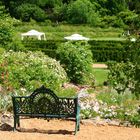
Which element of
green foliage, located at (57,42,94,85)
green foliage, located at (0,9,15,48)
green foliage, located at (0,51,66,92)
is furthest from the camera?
green foliage, located at (0,9,15,48)

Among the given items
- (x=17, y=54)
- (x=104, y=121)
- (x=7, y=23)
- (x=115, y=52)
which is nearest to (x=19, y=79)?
(x=17, y=54)

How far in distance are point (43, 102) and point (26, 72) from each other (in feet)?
15.0

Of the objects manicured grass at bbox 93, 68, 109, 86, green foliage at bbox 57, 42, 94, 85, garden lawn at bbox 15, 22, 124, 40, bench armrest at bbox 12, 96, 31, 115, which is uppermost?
bench armrest at bbox 12, 96, 31, 115

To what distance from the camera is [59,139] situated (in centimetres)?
884

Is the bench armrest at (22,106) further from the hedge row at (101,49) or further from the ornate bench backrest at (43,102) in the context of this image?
the hedge row at (101,49)

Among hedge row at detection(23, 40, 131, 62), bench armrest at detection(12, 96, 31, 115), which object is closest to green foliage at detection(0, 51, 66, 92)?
bench armrest at detection(12, 96, 31, 115)

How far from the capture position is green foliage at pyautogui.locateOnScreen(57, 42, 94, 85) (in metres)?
18.2

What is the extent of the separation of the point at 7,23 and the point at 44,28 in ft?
113

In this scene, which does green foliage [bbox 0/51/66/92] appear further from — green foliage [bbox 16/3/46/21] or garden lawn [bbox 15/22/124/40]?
green foliage [bbox 16/3/46/21]

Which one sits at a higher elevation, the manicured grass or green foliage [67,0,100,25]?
the manicured grass

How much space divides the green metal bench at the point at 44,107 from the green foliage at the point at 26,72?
103 inches

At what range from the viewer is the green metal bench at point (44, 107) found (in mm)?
9531

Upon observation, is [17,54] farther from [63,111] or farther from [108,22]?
[108,22]

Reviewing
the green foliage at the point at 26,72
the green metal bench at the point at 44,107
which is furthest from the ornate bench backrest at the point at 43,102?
the green foliage at the point at 26,72
